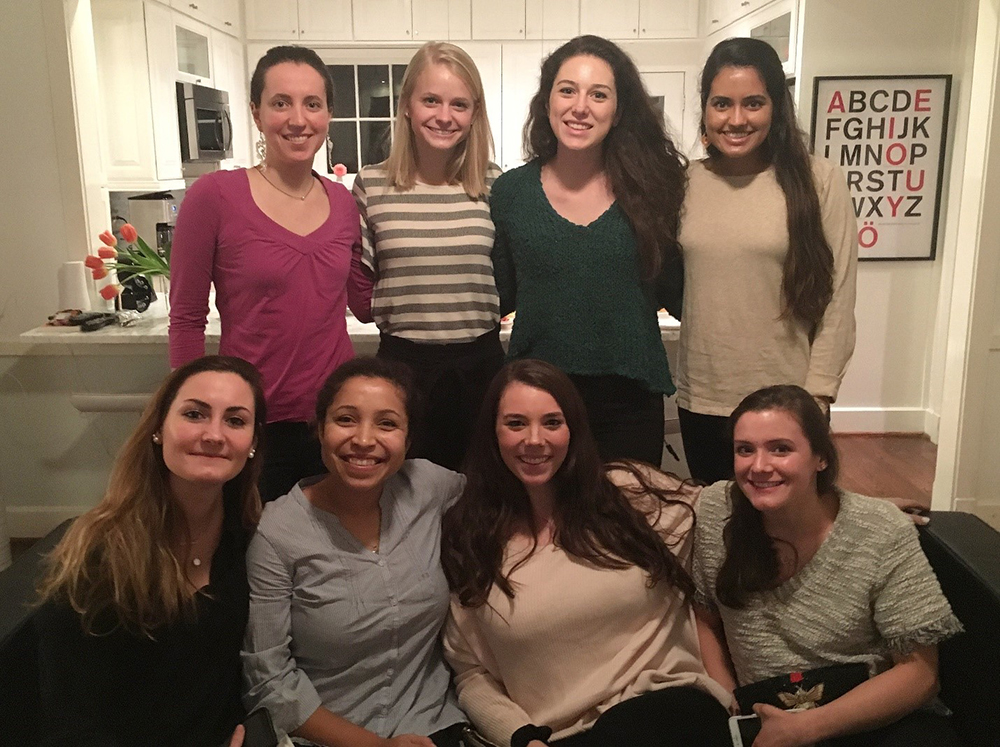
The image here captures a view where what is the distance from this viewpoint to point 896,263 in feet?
14.4

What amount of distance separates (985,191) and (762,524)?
2.12 m

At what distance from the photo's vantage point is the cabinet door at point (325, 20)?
5395 millimetres

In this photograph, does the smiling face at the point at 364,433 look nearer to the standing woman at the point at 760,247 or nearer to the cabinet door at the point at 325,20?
the standing woman at the point at 760,247

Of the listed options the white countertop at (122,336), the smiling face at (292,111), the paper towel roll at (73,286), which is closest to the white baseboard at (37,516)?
the white countertop at (122,336)

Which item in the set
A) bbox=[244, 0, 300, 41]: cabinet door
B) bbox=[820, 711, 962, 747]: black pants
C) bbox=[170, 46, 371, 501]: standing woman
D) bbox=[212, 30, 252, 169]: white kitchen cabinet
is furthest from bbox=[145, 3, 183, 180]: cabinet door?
bbox=[820, 711, 962, 747]: black pants

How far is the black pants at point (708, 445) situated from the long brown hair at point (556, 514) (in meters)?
0.29

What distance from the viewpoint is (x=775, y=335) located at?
1905mm

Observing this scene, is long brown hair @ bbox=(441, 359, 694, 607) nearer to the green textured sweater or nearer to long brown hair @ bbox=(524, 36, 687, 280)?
the green textured sweater

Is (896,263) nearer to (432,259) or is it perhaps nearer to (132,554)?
(432,259)

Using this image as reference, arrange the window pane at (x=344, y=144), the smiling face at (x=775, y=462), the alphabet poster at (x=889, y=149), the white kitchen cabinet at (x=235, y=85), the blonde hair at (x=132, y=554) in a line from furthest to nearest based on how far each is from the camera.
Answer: the window pane at (x=344, y=144) → the white kitchen cabinet at (x=235, y=85) → the alphabet poster at (x=889, y=149) → the smiling face at (x=775, y=462) → the blonde hair at (x=132, y=554)

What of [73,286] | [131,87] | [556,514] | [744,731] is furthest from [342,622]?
[131,87]

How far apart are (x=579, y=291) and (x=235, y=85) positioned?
4.19m

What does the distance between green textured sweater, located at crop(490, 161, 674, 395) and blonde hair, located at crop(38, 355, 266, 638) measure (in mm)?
733

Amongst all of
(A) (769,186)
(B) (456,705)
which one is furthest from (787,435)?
(B) (456,705)
